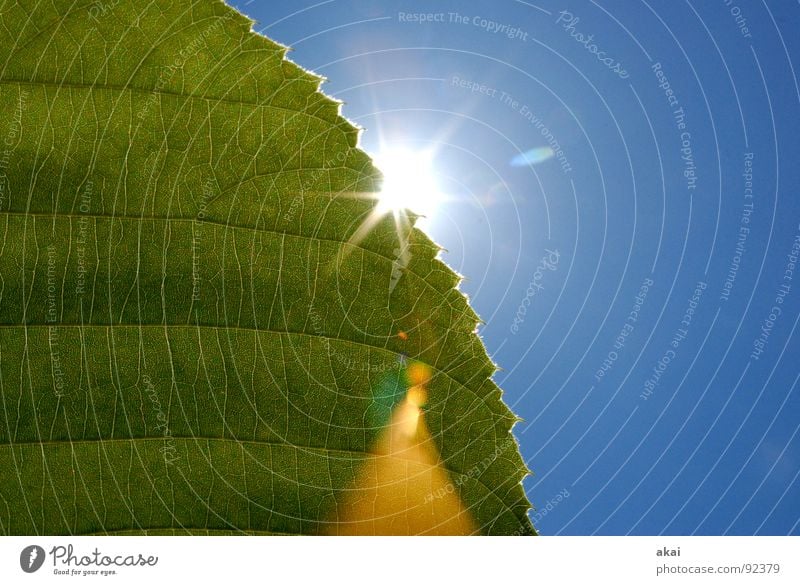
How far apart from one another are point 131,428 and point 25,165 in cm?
52

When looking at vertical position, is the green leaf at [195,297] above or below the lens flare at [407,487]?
above

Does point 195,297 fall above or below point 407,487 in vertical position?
above

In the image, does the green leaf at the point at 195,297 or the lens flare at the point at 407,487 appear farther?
the lens flare at the point at 407,487

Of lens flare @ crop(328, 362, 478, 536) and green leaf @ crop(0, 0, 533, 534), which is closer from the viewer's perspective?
green leaf @ crop(0, 0, 533, 534)

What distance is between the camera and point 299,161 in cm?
135

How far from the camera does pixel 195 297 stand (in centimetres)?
140

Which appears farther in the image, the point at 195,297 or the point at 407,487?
the point at 407,487

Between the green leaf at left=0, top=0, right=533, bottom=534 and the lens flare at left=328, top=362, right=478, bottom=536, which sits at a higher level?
the green leaf at left=0, top=0, right=533, bottom=534

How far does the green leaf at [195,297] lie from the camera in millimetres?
1319

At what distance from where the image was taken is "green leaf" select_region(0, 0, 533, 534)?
1319 millimetres
